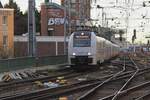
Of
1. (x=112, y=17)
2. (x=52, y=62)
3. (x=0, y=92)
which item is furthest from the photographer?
(x=112, y=17)

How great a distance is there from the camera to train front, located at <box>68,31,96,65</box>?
36.3m

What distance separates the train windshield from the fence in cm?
391

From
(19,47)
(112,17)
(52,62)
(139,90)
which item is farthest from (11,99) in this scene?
(19,47)

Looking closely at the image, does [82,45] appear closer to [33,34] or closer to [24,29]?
[33,34]

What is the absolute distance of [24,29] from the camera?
110000 millimetres

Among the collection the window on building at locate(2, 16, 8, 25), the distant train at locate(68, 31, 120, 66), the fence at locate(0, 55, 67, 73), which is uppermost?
the window on building at locate(2, 16, 8, 25)

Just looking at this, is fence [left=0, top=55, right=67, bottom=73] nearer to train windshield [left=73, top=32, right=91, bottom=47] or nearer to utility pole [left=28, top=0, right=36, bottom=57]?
utility pole [left=28, top=0, right=36, bottom=57]

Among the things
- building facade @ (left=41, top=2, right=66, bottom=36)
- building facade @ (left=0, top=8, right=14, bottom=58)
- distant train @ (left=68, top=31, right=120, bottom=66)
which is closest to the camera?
distant train @ (left=68, top=31, right=120, bottom=66)

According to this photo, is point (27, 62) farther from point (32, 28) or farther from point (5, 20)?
point (5, 20)

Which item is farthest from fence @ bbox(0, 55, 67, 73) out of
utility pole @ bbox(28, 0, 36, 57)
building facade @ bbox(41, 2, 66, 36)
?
building facade @ bbox(41, 2, 66, 36)

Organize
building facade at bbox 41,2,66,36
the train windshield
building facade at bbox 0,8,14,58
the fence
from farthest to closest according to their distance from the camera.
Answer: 1. building facade at bbox 41,2,66,36
2. building facade at bbox 0,8,14,58
3. the train windshield
4. the fence

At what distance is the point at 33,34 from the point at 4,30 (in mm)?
46797

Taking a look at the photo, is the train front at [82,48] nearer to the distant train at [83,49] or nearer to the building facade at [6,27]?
the distant train at [83,49]

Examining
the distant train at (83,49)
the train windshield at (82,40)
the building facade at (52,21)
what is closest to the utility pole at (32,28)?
the distant train at (83,49)
